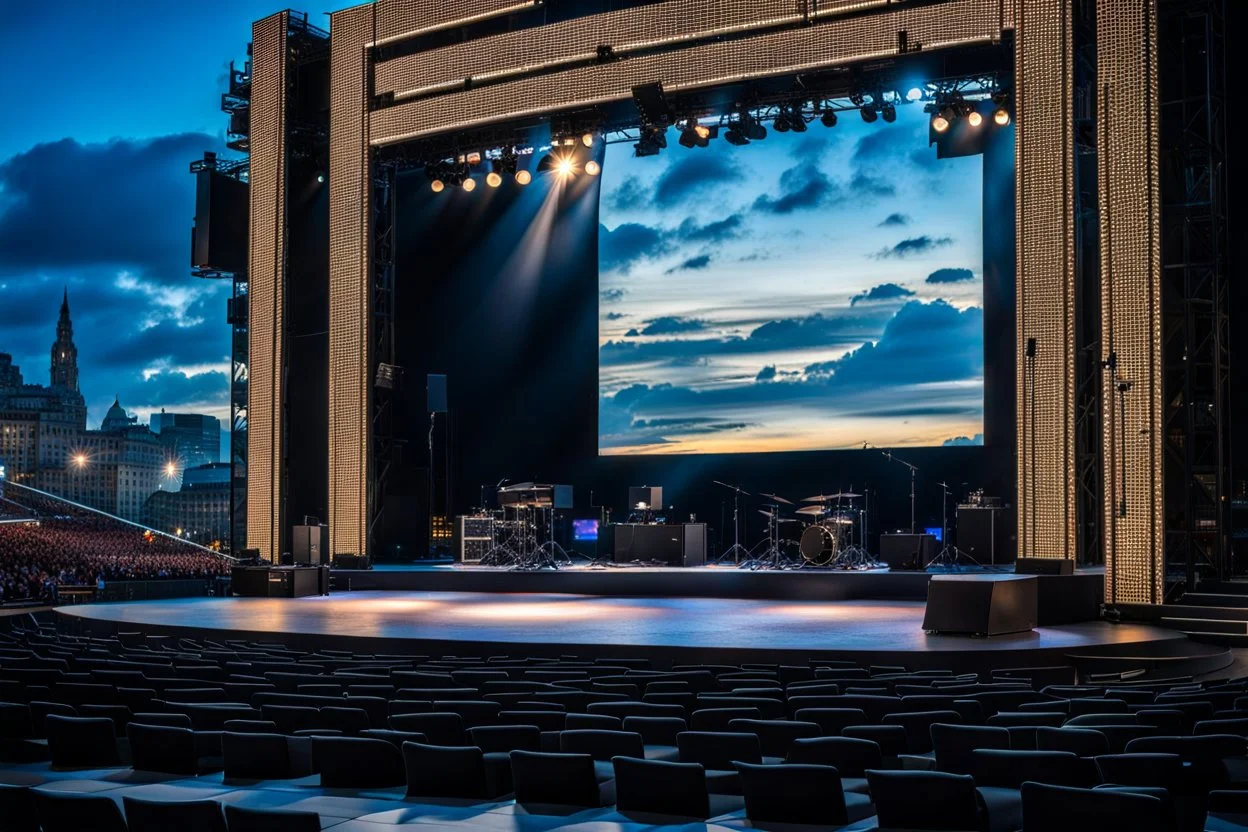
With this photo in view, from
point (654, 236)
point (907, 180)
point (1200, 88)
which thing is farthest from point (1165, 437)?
point (654, 236)

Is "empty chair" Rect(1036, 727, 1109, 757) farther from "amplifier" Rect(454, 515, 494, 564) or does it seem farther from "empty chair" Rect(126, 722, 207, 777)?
"amplifier" Rect(454, 515, 494, 564)

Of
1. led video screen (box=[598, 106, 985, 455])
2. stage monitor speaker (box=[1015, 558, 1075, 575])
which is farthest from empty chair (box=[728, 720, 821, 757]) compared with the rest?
led video screen (box=[598, 106, 985, 455])

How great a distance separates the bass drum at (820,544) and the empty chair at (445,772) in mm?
14042

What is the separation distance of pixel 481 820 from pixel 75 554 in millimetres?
20621

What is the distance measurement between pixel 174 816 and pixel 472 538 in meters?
18.0

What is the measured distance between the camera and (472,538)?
21.5 m

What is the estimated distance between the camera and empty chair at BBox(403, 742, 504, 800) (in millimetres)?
4609

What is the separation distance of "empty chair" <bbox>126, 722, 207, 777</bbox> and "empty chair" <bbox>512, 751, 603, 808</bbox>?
5.56 ft

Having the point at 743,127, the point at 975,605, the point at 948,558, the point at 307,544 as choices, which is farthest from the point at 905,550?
the point at 307,544

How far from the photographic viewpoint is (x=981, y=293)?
19.3m

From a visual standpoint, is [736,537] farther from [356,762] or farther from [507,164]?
[356,762]

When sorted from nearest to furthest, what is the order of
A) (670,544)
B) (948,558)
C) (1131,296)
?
(1131,296) → (948,558) → (670,544)

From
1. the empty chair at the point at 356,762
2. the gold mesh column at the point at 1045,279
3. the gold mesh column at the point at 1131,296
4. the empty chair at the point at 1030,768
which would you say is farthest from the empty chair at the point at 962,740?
the gold mesh column at the point at 1045,279

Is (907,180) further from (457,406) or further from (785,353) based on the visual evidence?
(457,406)
